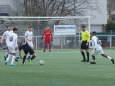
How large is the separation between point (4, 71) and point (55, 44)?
22.9 meters

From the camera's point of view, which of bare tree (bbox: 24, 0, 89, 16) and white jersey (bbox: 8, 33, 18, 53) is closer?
white jersey (bbox: 8, 33, 18, 53)

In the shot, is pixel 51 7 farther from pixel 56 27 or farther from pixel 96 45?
pixel 96 45

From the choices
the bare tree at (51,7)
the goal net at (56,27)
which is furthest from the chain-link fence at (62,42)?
the bare tree at (51,7)

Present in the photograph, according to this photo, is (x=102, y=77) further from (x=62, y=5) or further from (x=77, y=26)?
(x=62, y=5)

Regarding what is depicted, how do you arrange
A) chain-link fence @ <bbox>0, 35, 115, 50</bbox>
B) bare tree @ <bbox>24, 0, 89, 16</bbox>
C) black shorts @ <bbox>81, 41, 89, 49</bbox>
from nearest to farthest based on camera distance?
black shorts @ <bbox>81, 41, 89, 49</bbox> < chain-link fence @ <bbox>0, 35, 115, 50</bbox> < bare tree @ <bbox>24, 0, 89, 16</bbox>

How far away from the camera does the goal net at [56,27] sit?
3938 centimetres

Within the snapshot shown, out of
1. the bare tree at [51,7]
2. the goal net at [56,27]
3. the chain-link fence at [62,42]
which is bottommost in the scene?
the chain-link fence at [62,42]

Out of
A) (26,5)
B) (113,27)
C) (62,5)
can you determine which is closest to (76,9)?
(62,5)

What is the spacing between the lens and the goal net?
3938 cm

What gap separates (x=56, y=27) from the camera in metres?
39.4

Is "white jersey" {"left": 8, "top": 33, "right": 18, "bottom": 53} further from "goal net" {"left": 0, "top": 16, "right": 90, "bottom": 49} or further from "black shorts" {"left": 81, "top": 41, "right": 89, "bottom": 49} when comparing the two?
"goal net" {"left": 0, "top": 16, "right": 90, "bottom": 49}

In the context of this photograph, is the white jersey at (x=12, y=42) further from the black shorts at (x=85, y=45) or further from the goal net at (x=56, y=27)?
the goal net at (x=56, y=27)

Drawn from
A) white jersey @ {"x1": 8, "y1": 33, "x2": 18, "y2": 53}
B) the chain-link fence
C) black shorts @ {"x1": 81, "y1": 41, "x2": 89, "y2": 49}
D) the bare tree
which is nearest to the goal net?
the chain-link fence

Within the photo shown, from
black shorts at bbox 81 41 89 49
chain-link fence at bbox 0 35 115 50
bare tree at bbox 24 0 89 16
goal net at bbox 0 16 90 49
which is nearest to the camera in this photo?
black shorts at bbox 81 41 89 49
